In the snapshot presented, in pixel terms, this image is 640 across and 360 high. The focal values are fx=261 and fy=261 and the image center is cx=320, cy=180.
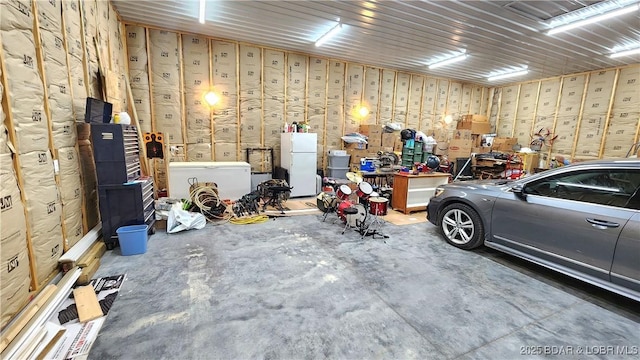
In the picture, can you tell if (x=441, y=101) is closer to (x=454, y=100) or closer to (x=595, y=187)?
(x=454, y=100)

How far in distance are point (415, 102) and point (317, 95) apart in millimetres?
3563

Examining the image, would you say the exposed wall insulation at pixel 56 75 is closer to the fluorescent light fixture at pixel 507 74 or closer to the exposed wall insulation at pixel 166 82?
the exposed wall insulation at pixel 166 82

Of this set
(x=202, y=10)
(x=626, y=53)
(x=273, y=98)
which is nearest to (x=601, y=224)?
(x=202, y=10)

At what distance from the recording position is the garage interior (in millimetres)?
1938

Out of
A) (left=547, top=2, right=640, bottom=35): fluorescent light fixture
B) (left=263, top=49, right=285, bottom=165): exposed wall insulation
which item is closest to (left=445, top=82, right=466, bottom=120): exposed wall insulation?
(left=547, top=2, right=640, bottom=35): fluorescent light fixture

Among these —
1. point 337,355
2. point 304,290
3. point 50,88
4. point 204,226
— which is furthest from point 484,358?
point 50,88

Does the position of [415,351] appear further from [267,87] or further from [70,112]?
[267,87]

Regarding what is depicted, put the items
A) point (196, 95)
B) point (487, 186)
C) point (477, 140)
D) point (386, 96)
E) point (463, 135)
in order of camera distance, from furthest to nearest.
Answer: point (477, 140)
point (463, 135)
point (386, 96)
point (196, 95)
point (487, 186)

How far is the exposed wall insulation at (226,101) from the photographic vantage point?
19.9 feet

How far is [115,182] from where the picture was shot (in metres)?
3.19

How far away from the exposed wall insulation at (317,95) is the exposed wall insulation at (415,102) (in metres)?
3.12

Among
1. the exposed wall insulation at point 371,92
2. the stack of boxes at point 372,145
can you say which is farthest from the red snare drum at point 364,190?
the exposed wall insulation at point 371,92

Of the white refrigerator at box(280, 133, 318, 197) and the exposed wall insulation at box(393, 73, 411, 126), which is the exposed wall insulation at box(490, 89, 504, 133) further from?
the white refrigerator at box(280, 133, 318, 197)

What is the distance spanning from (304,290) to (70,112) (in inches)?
123
